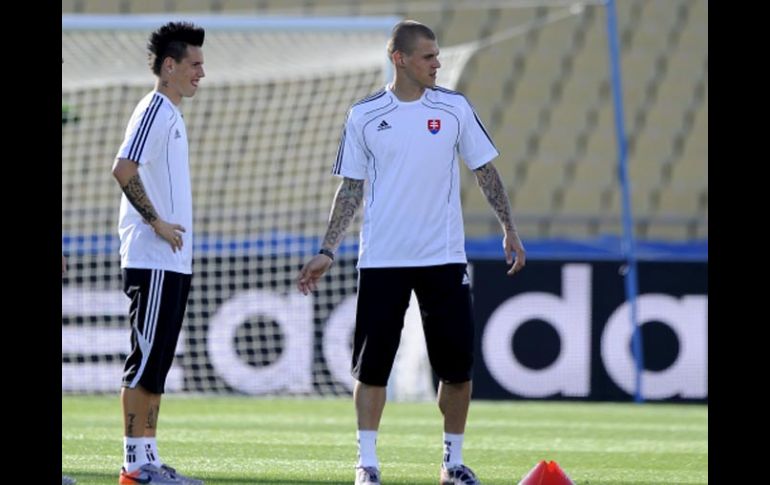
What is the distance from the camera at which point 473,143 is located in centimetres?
678

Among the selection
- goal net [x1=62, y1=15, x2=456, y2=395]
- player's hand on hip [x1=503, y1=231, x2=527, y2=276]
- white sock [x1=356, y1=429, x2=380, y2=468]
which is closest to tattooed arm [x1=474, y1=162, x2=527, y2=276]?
player's hand on hip [x1=503, y1=231, x2=527, y2=276]

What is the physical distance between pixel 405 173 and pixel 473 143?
0.35 m

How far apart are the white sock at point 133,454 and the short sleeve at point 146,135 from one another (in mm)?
1149

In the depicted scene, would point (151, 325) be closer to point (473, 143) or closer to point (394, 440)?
point (473, 143)

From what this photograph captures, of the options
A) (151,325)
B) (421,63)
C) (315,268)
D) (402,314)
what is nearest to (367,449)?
(402,314)

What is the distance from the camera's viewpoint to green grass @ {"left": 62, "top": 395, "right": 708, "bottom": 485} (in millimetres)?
7387

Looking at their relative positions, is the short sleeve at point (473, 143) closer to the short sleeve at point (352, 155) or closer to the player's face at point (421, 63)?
the player's face at point (421, 63)

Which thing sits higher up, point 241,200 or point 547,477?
point 241,200

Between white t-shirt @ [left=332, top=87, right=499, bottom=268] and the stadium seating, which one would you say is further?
the stadium seating

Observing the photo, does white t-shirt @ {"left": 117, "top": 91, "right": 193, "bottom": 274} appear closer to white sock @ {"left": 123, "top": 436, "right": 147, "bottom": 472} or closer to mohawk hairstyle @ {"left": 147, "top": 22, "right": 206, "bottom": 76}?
mohawk hairstyle @ {"left": 147, "top": 22, "right": 206, "bottom": 76}

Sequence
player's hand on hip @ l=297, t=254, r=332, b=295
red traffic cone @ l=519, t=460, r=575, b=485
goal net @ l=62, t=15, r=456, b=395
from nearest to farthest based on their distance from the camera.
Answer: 1. red traffic cone @ l=519, t=460, r=575, b=485
2. player's hand on hip @ l=297, t=254, r=332, b=295
3. goal net @ l=62, t=15, r=456, b=395

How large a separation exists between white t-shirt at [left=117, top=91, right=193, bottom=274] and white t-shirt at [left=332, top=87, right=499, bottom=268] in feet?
2.35

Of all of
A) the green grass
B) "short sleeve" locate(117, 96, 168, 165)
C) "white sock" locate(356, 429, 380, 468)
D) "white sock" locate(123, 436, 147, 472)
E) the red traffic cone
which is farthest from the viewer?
the green grass
